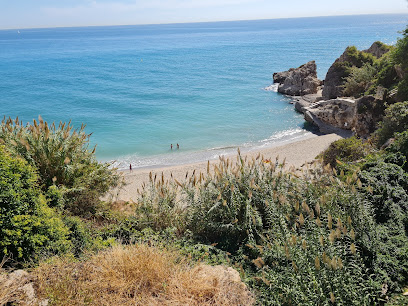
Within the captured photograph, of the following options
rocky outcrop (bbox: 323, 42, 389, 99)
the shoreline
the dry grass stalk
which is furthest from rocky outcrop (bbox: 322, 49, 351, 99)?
the dry grass stalk

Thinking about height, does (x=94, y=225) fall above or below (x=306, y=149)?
above

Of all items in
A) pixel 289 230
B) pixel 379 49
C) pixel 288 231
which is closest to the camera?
pixel 288 231

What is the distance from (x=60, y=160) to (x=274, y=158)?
693 inches

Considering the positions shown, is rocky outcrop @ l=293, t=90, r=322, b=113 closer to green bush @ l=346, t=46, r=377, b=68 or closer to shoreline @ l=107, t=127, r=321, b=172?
green bush @ l=346, t=46, r=377, b=68

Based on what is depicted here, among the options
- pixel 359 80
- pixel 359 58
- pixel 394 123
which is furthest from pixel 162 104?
pixel 394 123

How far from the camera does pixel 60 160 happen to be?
8555mm

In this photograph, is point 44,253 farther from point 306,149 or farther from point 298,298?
point 306,149

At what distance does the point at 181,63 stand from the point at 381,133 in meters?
67.0

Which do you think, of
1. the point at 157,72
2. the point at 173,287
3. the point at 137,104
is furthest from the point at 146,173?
the point at 157,72

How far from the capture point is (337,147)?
14.3 meters

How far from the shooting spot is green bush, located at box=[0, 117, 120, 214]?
826 centimetres

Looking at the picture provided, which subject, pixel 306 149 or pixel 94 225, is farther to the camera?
pixel 306 149

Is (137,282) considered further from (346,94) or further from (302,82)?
(302,82)

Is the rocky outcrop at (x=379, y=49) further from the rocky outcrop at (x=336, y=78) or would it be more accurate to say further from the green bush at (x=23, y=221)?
the green bush at (x=23, y=221)
